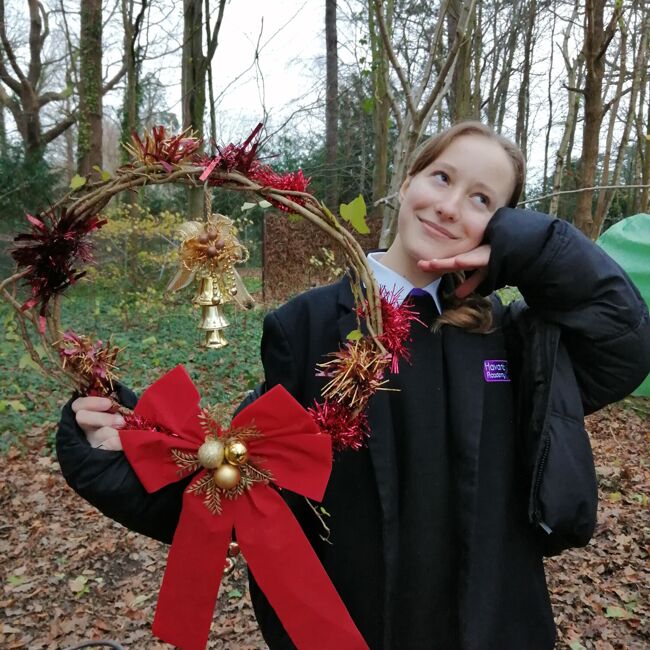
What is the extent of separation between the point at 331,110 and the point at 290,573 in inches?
614

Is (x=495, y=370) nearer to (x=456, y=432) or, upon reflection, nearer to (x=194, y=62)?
(x=456, y=432)

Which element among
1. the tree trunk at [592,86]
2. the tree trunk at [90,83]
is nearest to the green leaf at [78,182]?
the tree trunk at [592,86]

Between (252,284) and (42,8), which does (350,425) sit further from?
(42,8)

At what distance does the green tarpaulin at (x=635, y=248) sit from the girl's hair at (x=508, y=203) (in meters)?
5.23

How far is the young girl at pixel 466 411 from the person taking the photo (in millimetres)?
1309

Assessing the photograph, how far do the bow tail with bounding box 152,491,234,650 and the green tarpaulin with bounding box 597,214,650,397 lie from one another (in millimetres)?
6029

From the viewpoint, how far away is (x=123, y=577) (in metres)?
3.59

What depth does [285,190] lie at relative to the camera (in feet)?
3.58

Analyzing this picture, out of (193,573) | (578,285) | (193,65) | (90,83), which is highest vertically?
(90,83)

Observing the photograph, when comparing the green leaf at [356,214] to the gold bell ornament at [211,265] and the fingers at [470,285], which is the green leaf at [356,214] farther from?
the fingers at [470,285]

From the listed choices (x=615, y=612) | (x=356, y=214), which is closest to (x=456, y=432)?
(x=356, y=214)

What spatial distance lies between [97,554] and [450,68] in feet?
13.1

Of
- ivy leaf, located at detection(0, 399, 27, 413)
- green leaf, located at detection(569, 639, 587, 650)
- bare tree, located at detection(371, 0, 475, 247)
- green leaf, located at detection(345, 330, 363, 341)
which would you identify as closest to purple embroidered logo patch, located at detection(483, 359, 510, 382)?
green leaf, located at detection(345, 330, 363, 341)

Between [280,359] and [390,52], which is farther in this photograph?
[390,52]
